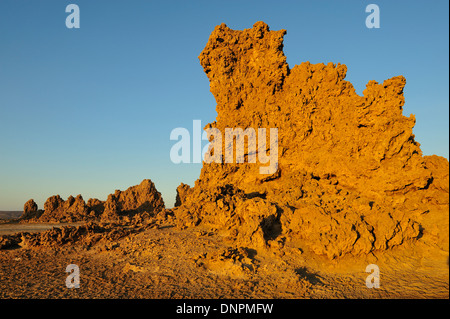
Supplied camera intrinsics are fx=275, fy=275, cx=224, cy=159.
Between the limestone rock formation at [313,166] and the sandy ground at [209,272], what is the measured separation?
0.64 meters

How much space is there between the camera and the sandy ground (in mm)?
7719

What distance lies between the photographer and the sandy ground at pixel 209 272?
25.3 ft

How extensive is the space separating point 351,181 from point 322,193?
138 cm

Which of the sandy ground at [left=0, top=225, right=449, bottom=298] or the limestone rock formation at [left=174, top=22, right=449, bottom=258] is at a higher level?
the limestone rock formation at [left=174, top=22, right=449, bottom=258]

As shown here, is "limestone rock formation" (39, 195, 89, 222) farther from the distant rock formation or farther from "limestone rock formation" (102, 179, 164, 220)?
"limestone rock formation" (102, 179, 164, 220)

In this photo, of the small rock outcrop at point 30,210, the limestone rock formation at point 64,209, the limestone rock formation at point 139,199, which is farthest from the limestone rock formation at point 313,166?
the small rock outcrop at point 30,210

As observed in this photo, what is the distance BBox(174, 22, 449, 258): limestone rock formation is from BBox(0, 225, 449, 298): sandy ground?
2.11 feet

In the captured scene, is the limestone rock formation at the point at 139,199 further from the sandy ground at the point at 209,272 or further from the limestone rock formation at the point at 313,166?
the sandy ground at the point at 209,272

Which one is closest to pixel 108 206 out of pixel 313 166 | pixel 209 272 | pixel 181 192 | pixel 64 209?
pixel 64 209

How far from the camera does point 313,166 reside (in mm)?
13242

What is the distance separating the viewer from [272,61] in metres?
14.2

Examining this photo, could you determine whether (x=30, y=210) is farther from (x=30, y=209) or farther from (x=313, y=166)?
(x=313, y=166)

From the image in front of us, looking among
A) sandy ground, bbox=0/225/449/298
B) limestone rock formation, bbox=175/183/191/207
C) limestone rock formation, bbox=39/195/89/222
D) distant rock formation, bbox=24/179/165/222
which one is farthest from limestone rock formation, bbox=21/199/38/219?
sandy ground, bbox=0/225/449/298
